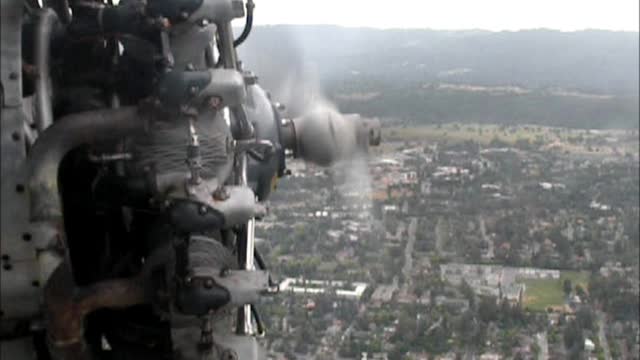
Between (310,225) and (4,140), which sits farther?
(310,225)

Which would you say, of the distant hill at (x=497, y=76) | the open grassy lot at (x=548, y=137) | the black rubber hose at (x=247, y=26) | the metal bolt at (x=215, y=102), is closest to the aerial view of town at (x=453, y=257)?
the open grassy lot at (x=548, y=137)

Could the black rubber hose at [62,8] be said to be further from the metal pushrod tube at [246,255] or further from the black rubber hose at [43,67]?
the metal pushrod tube at [246,255]

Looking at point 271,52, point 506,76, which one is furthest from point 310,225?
point 506,76

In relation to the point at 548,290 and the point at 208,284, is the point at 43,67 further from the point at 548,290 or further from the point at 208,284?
the point at 548,290

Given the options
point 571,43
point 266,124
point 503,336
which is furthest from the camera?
point 571,43

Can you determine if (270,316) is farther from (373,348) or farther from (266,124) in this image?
(266,124)

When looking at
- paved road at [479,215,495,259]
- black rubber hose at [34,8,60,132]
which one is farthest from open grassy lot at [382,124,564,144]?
black rubber hose at [34,8,60,132]
